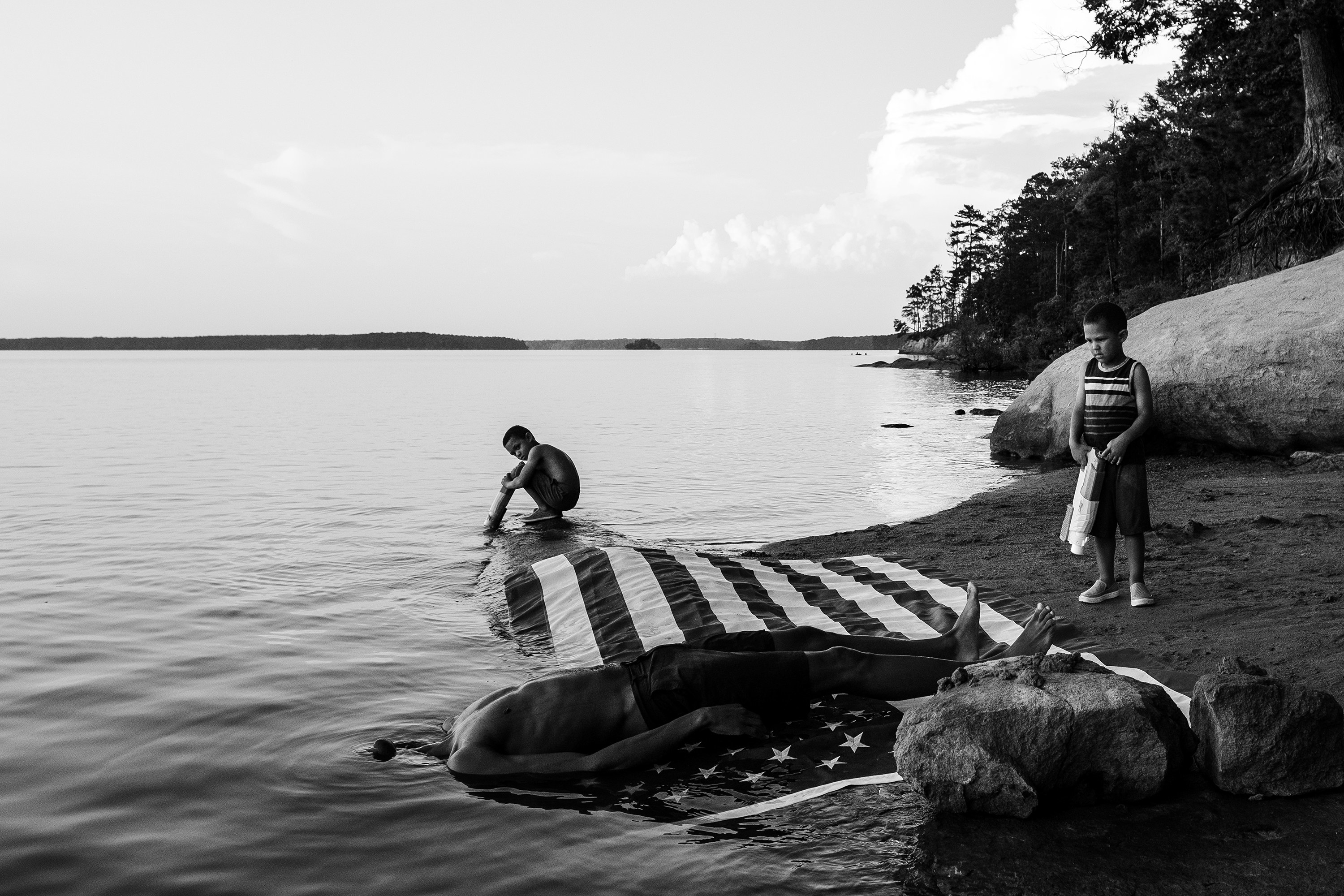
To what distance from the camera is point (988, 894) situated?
379 cm

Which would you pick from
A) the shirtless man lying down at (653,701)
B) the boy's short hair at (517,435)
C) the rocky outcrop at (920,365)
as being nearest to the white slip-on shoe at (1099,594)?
the shirtless man lying down at (653,701)

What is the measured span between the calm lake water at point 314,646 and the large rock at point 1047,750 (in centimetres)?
55

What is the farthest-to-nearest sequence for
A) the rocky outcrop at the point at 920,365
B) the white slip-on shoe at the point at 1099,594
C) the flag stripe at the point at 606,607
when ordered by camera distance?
the rocky outcrop at the point at 920,365 < the white slip-on shoe at the point at 1099,594 < the flag stripe at the point at 606,607

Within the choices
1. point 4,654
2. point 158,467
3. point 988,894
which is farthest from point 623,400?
point 988,894

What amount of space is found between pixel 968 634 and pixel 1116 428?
7.83 ft

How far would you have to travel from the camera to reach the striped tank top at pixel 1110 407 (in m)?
7.11

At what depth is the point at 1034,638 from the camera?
575 centimetres

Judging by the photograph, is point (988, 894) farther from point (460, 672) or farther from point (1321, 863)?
point (460, 672)

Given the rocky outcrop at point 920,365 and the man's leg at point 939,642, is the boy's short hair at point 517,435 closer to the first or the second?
the man's leg at point 939,642

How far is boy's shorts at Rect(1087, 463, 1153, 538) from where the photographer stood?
23.2 ft

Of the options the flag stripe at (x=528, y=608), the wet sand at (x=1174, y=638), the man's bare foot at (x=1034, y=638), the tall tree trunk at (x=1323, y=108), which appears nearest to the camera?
the wet sand at (x=1174, y=638)

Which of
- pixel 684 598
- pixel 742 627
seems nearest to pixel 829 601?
pixel 742 627

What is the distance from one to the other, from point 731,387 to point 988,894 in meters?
73.0

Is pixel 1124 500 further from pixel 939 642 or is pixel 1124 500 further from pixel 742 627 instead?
pixel 742 627
